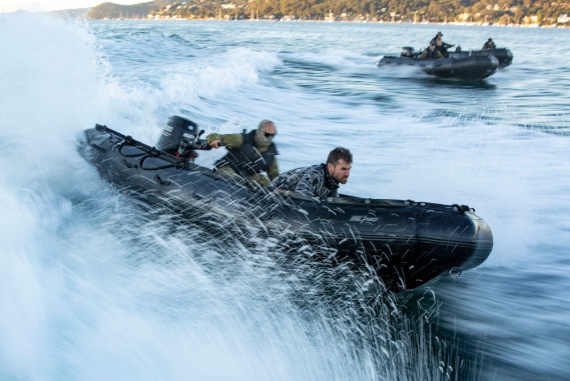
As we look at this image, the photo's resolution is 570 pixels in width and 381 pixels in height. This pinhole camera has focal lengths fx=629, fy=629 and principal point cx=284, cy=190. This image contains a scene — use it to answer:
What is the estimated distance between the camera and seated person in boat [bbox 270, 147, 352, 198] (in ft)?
17.5

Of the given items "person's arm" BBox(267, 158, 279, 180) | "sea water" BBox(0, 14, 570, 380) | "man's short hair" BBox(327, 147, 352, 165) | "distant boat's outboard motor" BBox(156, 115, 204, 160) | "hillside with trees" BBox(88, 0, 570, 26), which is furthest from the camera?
"hillside with trees" BBox(88, 0, 570, 26)

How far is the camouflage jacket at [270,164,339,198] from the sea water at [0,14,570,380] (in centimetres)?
59

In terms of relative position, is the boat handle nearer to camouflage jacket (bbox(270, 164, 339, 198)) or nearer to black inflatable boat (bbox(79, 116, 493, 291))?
black inflatable boat (bbox(79, 116, 493, 291))

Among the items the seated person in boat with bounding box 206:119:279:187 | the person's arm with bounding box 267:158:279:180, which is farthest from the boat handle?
the person's arm with bounding box 267:158:279:180

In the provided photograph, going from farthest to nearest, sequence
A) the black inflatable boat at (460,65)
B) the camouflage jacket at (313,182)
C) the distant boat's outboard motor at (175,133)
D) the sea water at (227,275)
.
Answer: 1. the black inflatable boat at (460,65)
2. the distant boat's outboard motor at (175,133)
3. the camouflage jacket at (313,182)
4. the sea water at (227,275)

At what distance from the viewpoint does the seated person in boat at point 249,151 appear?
6.37m

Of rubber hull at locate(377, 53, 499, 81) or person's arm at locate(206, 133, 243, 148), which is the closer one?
person's arm at locate(206, 133, 243, 148)

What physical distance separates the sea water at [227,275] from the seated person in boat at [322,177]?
1.95 feet

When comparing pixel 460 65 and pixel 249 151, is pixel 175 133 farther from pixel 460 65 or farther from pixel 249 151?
pixel 460 65

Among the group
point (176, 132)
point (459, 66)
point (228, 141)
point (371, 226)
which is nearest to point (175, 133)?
point (176, 132)

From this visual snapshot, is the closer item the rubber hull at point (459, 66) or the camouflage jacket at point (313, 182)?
the camouflage jacket at point (313, 182)

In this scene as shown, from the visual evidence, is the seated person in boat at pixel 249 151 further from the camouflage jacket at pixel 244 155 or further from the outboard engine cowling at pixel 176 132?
the outboard engine cowling at pixel 176 132

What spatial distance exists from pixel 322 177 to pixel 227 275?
119cm

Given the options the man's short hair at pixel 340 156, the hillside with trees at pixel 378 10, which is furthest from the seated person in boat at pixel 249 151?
the hillside with trees at pixel 378 10
